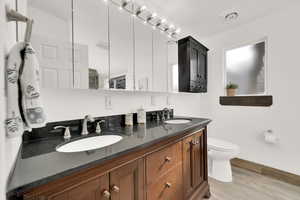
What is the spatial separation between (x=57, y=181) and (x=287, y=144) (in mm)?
2572

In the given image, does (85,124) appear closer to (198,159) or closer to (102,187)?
(102,187)

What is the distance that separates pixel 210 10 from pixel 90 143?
2186 millimetres

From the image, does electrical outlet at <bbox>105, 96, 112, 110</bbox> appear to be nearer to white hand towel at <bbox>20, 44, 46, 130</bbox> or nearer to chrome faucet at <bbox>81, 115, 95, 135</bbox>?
chrome faucet at <bbox>81, 115, 95, 135</bbox>

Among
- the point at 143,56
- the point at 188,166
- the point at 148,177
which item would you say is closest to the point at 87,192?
the point at 148,177

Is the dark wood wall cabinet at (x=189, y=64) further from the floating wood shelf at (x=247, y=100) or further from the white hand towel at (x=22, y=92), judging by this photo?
the white hand towel at (x=22, y=92)

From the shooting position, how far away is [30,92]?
1.48 ft

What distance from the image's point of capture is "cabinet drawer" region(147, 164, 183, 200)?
96 centimetres

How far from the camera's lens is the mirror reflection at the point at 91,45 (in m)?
1.14

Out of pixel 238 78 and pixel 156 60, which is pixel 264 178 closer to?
pixel 238 78

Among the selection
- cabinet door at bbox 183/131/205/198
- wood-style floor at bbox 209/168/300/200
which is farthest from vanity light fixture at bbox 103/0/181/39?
wood-style floor at bbox 209/168/300/200

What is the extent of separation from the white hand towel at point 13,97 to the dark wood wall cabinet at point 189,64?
193 cm

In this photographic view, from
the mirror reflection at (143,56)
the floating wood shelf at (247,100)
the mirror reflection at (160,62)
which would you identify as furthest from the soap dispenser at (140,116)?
the floating wood shelf at (247,100)

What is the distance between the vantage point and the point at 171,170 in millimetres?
1118

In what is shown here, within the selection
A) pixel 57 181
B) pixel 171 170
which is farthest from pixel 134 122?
pixel 57 181
